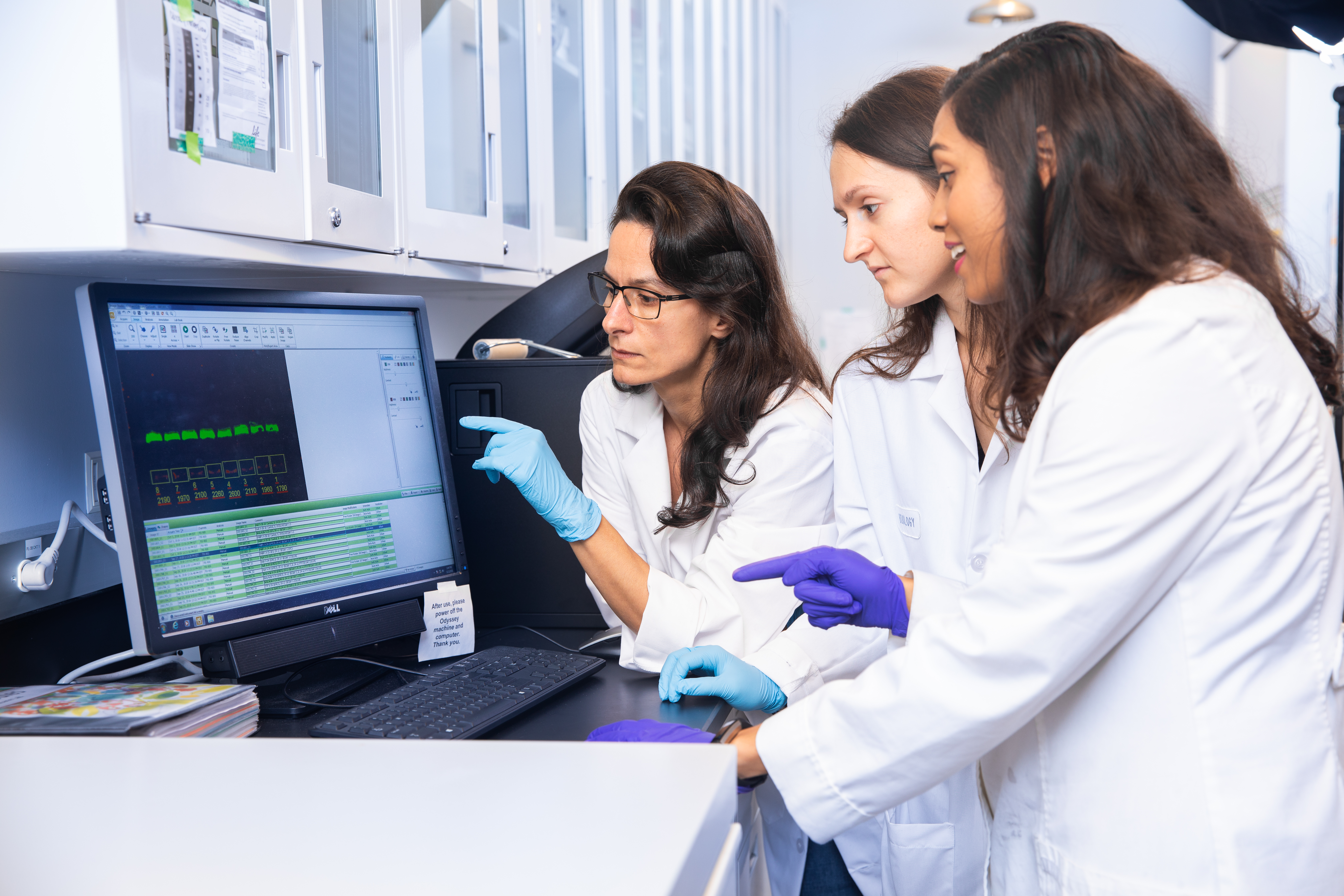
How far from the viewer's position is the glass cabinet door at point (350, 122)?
115 centimetres

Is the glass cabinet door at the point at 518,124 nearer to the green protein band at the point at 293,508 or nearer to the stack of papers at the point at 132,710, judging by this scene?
the green protein band at the point at 293,508

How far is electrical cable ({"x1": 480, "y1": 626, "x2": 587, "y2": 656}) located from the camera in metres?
1.32

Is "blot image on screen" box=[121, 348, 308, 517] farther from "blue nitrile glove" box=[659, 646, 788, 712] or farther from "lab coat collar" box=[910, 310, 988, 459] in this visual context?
"lab coat collar" box=[910, 310, 988, 459]

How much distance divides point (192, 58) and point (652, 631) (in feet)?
2.56

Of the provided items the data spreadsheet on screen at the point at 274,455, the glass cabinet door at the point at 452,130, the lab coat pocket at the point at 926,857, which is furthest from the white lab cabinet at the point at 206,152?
the lab coat pocket at the point at 926,857

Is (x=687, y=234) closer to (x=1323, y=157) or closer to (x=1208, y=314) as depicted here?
(x=1208, y=314)

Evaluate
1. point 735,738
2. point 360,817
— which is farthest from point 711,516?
point 360,817

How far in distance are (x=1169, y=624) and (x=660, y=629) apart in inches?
23.7

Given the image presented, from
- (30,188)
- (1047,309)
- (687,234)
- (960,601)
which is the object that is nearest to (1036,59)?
(1047,309)

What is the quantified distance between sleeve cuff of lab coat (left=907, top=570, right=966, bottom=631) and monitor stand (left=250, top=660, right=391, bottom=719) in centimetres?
62

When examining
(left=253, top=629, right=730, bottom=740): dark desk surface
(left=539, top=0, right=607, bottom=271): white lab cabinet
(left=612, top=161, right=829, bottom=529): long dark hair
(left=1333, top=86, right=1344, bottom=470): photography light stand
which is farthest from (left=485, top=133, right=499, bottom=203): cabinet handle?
(left=1333, top=86, right=1344, bottom=470): photography light stand

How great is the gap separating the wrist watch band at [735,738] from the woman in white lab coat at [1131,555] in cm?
5

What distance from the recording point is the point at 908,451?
4.47 feet

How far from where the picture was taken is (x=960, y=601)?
0.84 m
